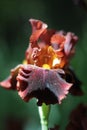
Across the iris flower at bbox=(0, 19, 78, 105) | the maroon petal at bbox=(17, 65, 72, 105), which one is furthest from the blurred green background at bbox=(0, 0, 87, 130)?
the maroon petal at bbox=(17, 65, 72, 105)

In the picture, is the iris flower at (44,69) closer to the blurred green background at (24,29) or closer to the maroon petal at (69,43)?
the maroon petal at (69,43)

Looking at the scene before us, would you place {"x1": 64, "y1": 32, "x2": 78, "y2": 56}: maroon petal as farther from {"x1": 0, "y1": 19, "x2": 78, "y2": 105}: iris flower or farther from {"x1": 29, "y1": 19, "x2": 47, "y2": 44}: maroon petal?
{"x1": 29, "y1": 19, "x2": 47, "y2": 44}: maroon petal

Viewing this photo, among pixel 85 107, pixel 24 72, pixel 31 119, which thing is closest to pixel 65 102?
pixel 31 119

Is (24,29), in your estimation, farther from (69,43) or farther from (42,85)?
(42,85)

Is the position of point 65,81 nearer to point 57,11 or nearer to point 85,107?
point 85,107

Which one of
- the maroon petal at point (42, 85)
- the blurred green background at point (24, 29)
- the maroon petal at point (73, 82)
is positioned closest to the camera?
the maroon petal at point (42, 85)

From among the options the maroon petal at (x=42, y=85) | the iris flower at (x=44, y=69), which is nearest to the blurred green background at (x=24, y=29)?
the iris flower at (x=44, y=69)

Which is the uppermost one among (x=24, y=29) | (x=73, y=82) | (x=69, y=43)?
(x=69, y=43)

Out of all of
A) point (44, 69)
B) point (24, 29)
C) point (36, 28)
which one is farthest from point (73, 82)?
point (24, 29)
